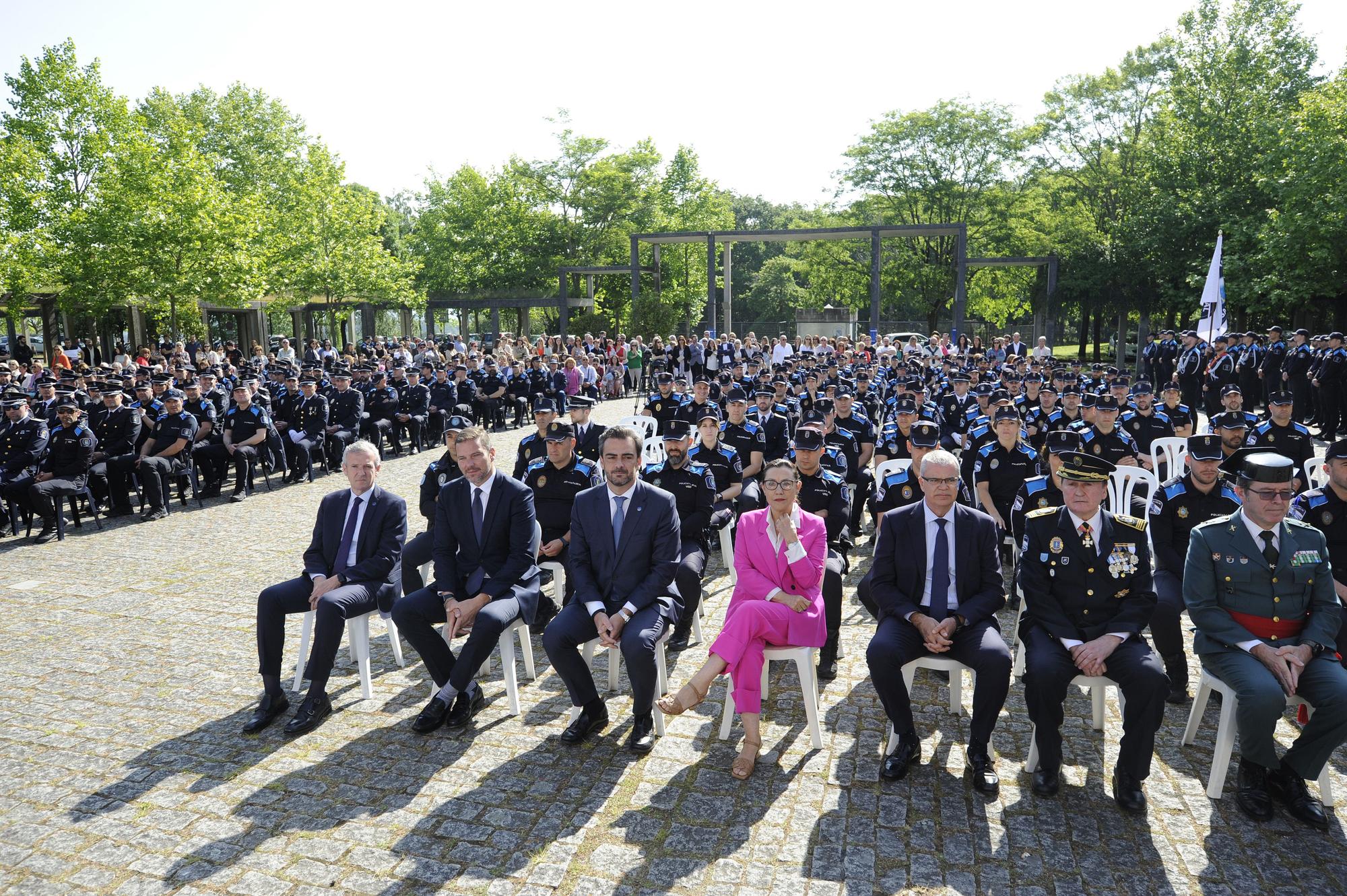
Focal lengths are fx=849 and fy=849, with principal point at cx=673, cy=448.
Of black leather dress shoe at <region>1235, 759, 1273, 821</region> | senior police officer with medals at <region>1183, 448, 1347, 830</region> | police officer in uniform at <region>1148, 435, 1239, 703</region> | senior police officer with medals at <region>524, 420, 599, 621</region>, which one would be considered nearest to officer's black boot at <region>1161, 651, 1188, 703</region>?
police officer in uniform at <region>1148, 435, 1239, 703</region>

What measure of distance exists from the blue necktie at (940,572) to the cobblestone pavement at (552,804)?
732 mm

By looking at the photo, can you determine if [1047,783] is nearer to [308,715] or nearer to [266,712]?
[308,715]

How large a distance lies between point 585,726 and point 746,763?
3.06 feet

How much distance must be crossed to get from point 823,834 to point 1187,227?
2802cm

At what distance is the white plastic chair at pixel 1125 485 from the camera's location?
682 cm

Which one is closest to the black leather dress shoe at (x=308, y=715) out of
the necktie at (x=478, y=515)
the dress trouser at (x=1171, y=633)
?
the necktie at (x=478, y=515)

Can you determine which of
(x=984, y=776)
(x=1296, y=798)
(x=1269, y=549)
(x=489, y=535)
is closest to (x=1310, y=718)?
(x=1296, y=798)

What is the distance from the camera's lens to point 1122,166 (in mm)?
34031

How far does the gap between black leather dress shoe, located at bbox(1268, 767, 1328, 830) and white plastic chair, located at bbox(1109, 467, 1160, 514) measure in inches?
117

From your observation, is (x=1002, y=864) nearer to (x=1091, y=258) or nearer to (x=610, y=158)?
(x=1091, y=258)

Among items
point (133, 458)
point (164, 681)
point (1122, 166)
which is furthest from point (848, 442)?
point (1122, 166)

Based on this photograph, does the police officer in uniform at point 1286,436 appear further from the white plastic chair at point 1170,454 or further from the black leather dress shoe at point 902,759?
the black leather dress shoe at point 902,759

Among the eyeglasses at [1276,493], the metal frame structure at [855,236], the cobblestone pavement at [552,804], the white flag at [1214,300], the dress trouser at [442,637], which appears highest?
the metal frame structure at [855,236]

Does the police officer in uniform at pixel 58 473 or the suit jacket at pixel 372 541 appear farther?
the police officer in uniform at pixel 58 473
